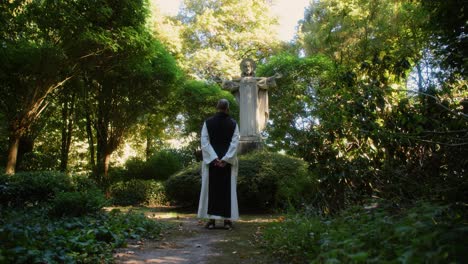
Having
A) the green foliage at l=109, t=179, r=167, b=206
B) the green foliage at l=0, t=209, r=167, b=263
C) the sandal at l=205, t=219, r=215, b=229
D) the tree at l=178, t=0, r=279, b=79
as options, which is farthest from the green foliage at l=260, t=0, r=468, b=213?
the tree at l=178, t=0, r=279, b=79

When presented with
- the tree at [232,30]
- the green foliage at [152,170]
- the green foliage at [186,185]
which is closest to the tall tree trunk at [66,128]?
the green foliage at [152,170]

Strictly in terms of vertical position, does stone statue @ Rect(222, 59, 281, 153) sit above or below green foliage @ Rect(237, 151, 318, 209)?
above

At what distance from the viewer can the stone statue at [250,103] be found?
11.1 m

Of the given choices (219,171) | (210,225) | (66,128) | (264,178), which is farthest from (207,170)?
(66,128)

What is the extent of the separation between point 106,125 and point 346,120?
12805 mm

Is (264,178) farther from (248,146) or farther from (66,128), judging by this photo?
(66,128)

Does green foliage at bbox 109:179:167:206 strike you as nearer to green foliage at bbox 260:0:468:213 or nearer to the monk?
the monk

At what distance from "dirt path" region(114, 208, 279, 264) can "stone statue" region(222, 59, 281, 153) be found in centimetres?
505

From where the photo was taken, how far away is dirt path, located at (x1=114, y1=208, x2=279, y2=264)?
13.4ft

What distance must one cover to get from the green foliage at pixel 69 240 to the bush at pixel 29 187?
11.9ft

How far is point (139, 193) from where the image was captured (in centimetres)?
1353

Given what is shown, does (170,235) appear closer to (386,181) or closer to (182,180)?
(386,181)

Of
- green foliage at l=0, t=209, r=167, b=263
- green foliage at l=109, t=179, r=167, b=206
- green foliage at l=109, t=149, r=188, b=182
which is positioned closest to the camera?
green foliage at l=0, t=209, r=167, b=263

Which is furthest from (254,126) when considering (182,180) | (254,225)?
(254,225)
